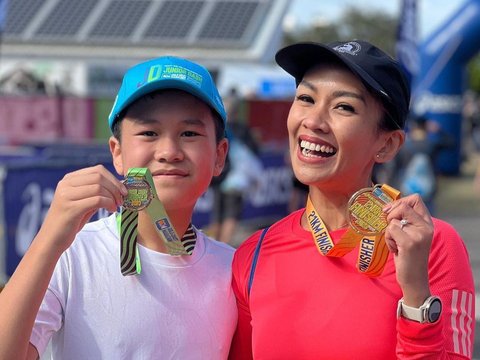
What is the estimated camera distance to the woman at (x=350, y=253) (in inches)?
84.4

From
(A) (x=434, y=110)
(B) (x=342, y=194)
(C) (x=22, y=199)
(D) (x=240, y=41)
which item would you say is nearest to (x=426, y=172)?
(C) (x=22, y=199)

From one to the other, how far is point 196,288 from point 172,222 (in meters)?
0.20

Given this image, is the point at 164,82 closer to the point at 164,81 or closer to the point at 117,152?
the point at 164,81

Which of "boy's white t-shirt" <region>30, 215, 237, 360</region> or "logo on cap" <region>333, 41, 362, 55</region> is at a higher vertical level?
"logo on cap" <region>333, 41, 362, 55</region>

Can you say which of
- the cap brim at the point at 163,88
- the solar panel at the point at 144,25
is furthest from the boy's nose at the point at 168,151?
the solar panel at the point at 144,25

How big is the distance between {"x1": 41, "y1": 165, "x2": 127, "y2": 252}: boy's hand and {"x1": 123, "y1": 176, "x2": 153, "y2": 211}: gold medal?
8cm

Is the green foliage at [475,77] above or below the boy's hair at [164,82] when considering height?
above

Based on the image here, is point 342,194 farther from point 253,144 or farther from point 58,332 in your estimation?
point 253,144

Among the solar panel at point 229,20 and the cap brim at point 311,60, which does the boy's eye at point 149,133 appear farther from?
the solar panel at point 229,20

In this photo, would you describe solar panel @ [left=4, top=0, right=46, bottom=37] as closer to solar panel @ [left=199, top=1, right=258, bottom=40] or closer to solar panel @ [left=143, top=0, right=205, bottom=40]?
solar panel @ [left=143, top=0, right=205, bottom=40]

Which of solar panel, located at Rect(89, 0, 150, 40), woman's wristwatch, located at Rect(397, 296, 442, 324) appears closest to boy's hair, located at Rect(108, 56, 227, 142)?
woman's wristwatch, located at Rect(397, 296, 442, 324)

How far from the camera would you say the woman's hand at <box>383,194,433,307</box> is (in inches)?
83.0

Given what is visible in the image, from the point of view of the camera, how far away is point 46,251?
2094 millimetres

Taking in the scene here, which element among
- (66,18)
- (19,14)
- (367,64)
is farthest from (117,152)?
(19,14)
